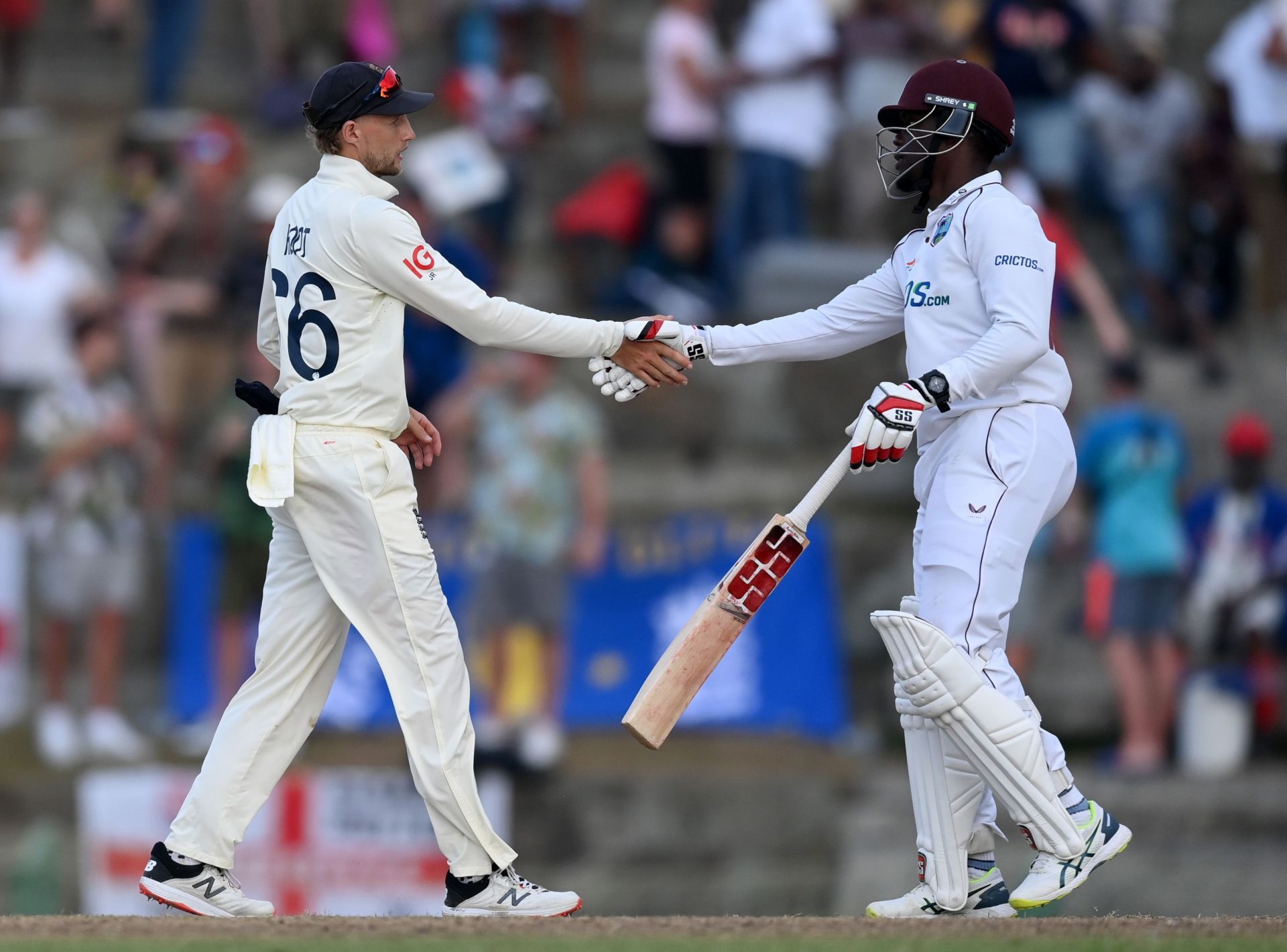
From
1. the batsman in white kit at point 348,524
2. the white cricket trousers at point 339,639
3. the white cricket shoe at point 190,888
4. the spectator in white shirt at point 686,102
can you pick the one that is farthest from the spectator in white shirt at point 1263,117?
the white cricket shoe at point 190,888

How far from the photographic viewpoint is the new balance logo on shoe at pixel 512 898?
252 inches

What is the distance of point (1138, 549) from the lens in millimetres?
12344

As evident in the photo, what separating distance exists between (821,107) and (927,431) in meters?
8.08

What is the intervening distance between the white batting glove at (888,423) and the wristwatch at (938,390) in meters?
0.01

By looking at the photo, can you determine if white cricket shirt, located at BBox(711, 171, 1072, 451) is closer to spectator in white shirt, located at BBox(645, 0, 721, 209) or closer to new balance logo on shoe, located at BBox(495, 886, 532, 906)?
new balance logo on shoe, located at BBox(495, 886, 532, 906)

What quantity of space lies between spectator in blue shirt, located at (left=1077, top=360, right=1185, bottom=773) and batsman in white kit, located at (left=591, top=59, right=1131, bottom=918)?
19.5 ft

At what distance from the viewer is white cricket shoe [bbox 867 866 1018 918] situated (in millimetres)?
6410

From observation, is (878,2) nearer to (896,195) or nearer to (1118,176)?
(1118,176)

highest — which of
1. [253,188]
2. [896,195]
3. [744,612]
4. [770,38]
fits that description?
[770,38]

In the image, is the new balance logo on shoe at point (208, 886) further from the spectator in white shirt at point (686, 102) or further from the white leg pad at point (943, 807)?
the spectator in white shirt at point (686, 102)

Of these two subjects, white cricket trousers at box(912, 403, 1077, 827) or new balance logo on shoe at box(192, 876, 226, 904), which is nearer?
white cricket trousers at box(912, 403, 1077, 827)

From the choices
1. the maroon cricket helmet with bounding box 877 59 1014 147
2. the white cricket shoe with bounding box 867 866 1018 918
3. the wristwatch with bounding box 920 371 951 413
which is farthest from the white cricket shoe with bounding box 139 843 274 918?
the maroon cricket helmet with bounding box 877 59 1014 147

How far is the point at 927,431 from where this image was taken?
661 centimetres

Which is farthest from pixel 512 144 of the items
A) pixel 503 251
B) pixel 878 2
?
pixel 878 2
